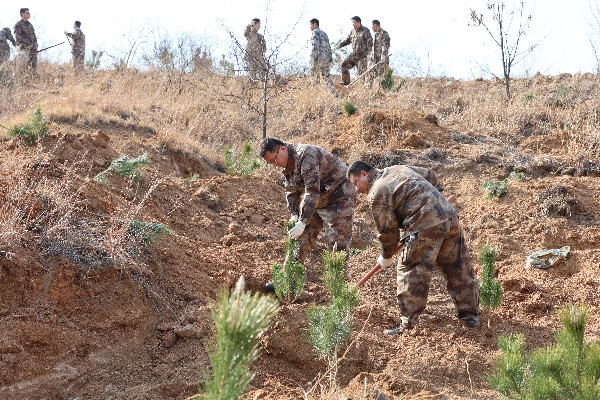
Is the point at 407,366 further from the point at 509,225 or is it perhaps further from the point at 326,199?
the point at 509,225

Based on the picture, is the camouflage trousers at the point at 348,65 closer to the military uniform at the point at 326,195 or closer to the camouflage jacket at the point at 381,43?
the camouflage jacket at the point at 381,43

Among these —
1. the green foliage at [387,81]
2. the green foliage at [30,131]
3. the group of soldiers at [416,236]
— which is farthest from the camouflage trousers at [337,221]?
the green foliage at [387,81]

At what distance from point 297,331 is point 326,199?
173 centimetres

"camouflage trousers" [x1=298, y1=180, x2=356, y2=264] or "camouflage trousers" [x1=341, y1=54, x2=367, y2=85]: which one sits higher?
"camouflage trousers" [x1=341, y1=54, x2=367, y2=85]

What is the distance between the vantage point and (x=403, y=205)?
5.08 meters

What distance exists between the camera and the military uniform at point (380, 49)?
13.6 m

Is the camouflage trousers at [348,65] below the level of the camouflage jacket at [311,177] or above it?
above

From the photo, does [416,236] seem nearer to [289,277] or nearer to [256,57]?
[289,277]

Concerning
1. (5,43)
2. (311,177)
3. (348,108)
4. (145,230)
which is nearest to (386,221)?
(311,177)

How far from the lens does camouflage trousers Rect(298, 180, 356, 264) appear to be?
6.20 m

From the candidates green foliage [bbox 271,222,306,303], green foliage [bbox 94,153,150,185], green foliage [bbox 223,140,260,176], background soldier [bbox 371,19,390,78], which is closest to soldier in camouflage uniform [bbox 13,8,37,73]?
background soldier [bbox 371,19,390,78]

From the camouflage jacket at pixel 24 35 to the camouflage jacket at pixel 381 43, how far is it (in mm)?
7580

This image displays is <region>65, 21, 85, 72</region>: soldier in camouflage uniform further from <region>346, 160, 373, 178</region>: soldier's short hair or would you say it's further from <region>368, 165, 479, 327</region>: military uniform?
<region>368, 165, 479, 327</region>: military uniform

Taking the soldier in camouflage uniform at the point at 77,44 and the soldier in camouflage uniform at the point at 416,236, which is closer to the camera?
the soldier in camouflage uniform at the point at 416,236
